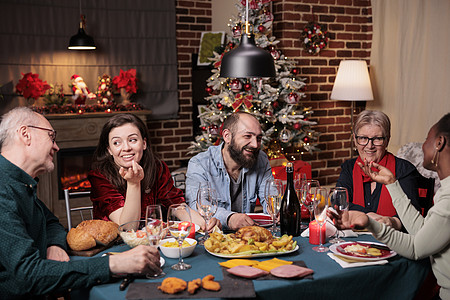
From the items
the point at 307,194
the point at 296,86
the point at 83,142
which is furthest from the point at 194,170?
the point at 83,142

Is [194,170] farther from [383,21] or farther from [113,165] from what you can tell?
[383,21]

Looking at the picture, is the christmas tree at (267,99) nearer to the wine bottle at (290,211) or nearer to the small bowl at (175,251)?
the wine bottle at (290,211)

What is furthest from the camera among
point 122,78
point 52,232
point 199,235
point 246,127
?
point 122,78

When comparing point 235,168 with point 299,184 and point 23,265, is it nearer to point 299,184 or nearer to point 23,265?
point 299,184

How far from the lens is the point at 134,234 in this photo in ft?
6.82

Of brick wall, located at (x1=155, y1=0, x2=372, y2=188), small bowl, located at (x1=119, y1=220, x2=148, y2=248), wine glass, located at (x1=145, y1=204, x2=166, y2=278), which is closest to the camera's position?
wine glass, located at (x1=145, y1=204, x2=166, y2=278)

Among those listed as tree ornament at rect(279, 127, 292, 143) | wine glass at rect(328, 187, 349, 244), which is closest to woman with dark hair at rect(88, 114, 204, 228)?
wine glass at rect(328, 187, 349, 244)

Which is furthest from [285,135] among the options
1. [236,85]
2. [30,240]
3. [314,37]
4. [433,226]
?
[30,240]

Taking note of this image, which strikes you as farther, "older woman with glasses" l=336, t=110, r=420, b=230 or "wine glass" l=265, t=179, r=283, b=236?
"older woman with glasses" l=336, t=110, r=420, b=230

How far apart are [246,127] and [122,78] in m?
3.33

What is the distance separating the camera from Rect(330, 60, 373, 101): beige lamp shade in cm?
505

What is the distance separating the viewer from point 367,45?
224 inches

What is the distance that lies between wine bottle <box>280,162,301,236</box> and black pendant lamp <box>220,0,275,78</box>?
525mm

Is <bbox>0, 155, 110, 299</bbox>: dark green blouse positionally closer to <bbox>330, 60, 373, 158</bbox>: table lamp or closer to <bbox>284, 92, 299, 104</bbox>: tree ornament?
<bbox>284, 92, 299, 104</bbox>: tree ornament
